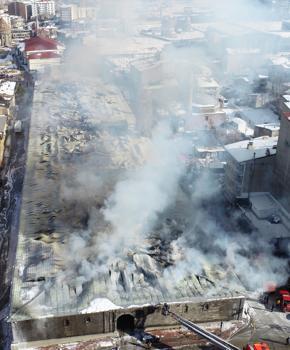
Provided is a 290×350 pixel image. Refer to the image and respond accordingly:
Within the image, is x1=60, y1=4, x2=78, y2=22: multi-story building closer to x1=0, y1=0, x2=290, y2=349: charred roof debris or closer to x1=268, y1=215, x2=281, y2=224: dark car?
x1=0, y1=0, x2=290, y2=349: charred roof debris

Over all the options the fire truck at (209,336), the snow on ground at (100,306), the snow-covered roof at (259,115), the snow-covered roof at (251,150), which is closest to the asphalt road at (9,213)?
the snow on ground at (100,306)

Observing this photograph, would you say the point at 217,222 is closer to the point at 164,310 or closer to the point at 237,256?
the point at 237,256

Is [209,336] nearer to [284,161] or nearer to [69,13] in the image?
[284,161]

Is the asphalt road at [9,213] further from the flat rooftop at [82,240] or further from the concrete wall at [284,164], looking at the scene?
the concrete wall at [284,164]

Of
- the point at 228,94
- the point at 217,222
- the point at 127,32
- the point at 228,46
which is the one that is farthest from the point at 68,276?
the point at 127,32

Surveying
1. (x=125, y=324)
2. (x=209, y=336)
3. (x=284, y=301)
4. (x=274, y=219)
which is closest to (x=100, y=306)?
(x=125, y=324)

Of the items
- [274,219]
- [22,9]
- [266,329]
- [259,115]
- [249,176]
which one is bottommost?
[266,329]

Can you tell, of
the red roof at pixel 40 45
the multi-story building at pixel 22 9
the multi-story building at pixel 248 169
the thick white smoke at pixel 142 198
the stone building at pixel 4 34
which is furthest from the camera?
the multi-story building at pixel 22 9

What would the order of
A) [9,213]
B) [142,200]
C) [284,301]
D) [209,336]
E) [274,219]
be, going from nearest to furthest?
[209,336] → [284,301] → [142,200] → [274,219] → [9,213]
